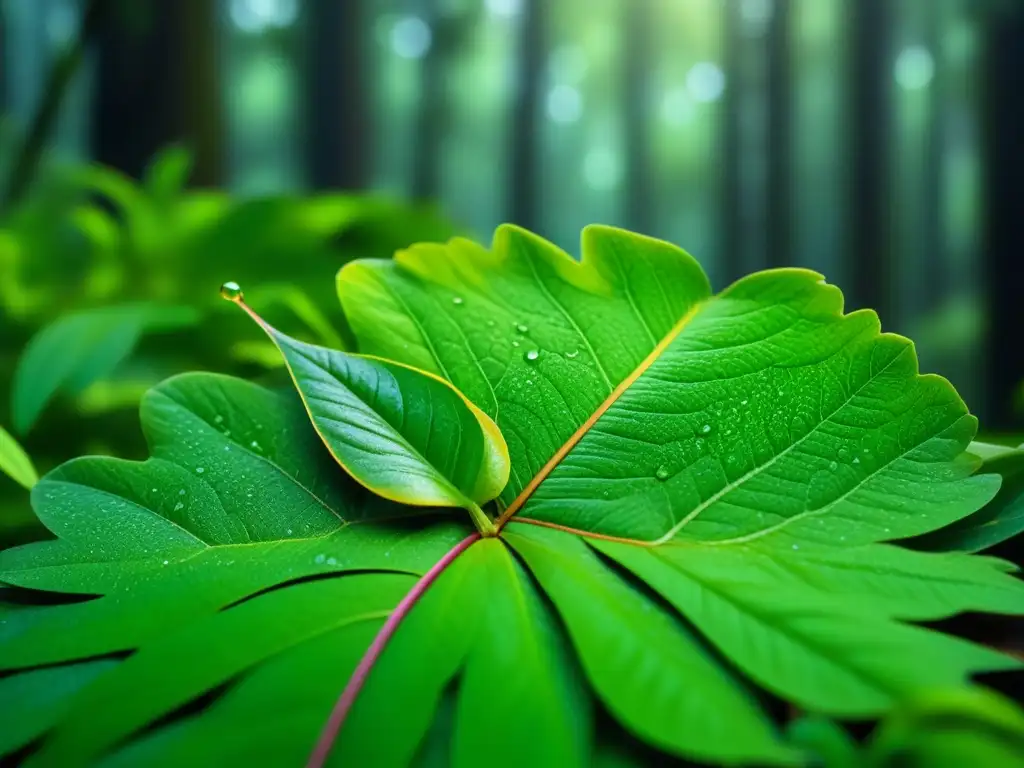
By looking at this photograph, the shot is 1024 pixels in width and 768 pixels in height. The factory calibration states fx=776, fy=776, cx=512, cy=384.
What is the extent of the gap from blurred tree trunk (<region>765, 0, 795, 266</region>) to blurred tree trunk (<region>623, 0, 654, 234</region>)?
17.1 inches

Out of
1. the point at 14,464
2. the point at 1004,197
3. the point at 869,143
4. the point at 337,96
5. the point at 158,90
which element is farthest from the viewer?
the point at 869,143

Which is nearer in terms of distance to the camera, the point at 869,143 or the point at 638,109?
the point at 869,143

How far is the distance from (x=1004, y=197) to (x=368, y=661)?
2432 millimetres

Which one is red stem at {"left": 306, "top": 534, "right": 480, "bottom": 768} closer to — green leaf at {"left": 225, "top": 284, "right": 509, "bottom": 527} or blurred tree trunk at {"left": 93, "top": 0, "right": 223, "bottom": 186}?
green leaf at {"left": 225, "top": 284, "right": 509, "bottom": 527}

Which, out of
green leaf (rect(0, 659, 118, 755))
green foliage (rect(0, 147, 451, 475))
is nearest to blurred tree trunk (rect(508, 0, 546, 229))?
green foliage (rect(0, 147, 451, 475))

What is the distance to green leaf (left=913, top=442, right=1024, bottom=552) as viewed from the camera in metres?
0.22

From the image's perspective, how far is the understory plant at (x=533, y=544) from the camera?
16 cm

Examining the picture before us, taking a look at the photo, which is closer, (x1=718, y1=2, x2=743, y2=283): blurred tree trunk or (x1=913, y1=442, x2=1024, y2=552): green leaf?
(x1=913, y1=442, x2=1024, y2=552): green leaf

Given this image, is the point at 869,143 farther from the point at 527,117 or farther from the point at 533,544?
the point at 533,544

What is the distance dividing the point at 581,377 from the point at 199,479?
0.39ft

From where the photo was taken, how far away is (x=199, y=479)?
9.2 inches

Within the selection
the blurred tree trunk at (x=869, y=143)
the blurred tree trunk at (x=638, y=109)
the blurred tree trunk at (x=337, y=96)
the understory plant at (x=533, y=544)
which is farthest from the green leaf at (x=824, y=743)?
the blurred tree trunk at (x=638, y=109)

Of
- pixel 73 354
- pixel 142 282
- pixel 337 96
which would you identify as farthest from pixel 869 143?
pixel 73 354

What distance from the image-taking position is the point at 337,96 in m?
2.37
